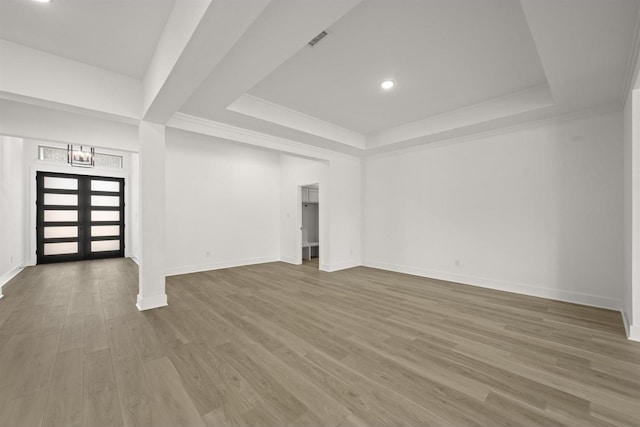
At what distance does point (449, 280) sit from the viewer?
4.77m

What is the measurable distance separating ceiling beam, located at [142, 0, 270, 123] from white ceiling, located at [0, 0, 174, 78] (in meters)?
0.14

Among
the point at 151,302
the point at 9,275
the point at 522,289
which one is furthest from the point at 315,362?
the point at 9,275

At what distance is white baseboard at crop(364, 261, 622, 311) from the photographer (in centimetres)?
336

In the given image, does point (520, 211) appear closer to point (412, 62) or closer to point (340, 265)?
point (412, 62)

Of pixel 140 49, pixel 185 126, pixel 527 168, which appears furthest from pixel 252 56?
pixel 527 168

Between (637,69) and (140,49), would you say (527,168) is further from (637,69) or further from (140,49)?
(140,49)

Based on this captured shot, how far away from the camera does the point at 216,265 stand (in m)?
5.97

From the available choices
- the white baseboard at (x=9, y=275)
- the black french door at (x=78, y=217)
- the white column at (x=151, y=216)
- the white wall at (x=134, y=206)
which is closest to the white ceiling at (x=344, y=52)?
the white column at (x=151, y=216)

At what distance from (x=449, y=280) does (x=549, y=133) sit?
278 centimetres

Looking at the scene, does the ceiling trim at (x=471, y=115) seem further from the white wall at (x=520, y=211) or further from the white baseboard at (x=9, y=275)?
the white baseboard at (x=9, y=275)

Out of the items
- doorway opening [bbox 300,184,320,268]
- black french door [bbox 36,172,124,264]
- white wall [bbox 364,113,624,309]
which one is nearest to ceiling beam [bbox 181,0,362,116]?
white wall [bbox 364,113,624,309]

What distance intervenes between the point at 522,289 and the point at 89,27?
20.2ft

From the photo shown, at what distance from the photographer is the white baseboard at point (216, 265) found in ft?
17.6

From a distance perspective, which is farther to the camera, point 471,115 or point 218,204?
point 218,204
